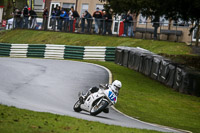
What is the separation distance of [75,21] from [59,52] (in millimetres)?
4992

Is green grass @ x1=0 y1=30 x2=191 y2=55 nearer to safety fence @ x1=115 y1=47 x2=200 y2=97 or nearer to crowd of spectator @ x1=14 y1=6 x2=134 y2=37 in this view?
crowd of spectator @ x1=14 y1=6 x2=134 y2=37

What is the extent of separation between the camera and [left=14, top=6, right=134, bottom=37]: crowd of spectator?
115ft

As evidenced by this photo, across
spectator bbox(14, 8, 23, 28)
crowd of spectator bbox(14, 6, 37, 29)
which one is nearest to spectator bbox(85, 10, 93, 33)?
crowd of spectator bbox(14, 6, 37, 29)

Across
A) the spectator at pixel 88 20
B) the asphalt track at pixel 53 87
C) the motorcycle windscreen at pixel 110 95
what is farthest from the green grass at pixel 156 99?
the spectator at pixel 88 20

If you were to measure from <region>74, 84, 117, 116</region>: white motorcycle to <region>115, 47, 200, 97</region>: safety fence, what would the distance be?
8.36 metres

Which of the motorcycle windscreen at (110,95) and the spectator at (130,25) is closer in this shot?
the motorcycle windscreen at (110,95)

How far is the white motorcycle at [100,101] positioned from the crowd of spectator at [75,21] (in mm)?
19992

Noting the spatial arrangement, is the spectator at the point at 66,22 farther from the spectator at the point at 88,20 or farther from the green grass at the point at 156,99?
the green grass at the point at 156,99

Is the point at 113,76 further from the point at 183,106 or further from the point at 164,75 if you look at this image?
the point at 183,106

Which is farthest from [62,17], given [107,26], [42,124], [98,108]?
[42,124]

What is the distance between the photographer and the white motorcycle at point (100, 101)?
12633mm

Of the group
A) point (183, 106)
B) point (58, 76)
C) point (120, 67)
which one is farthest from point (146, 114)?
point (120, 67)

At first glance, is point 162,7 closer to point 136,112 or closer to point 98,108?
point 136,112

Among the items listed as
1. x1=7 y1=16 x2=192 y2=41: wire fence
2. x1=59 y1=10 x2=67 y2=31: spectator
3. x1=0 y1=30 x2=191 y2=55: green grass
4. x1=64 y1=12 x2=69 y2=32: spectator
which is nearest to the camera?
x1=0 y1=30 x2=191 y2=55: green grass
